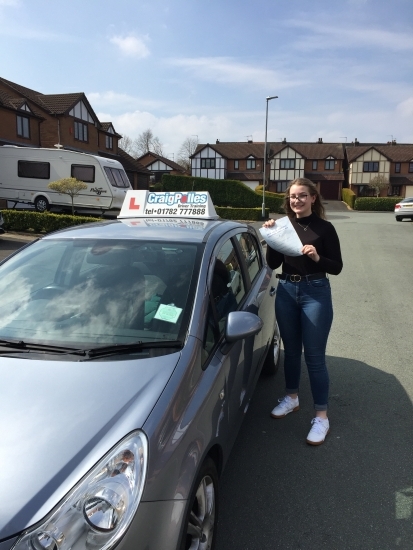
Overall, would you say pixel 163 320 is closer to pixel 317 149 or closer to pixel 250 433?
pixel 250 433

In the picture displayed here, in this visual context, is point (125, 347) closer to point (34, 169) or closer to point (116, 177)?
point (116, 177)

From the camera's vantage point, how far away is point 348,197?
55.4 metres

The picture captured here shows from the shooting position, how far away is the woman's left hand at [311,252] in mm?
3193

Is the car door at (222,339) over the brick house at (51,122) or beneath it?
beneath

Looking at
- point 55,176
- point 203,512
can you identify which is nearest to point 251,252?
point 203,512

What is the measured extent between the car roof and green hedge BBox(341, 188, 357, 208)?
5178cm

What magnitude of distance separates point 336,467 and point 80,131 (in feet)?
120

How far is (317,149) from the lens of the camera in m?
66.4

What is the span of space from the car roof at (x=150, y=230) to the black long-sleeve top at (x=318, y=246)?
1.86ft

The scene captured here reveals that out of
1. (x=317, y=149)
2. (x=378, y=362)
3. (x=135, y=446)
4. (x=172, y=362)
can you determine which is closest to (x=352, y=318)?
(x=378, y=362)

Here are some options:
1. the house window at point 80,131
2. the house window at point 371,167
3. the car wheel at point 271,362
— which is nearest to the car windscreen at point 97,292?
the car wheel at point 271,362

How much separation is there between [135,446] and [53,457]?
29 cm

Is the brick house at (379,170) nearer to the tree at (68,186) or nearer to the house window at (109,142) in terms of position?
the house window at (109,142)

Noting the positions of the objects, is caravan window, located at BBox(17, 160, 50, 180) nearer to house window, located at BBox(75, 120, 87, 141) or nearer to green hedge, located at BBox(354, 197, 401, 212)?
house window, located at BBox(75, 120, 87, 141)
